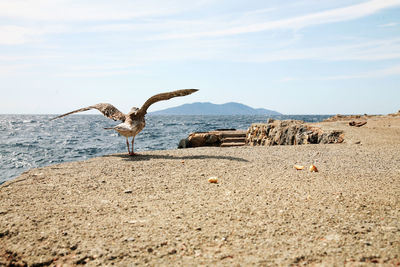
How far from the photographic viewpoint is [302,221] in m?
3.30

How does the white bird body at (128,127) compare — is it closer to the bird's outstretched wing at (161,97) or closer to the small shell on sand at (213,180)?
the bird's outstretched wing at (161,97)

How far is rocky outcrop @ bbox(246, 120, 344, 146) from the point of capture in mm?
10766

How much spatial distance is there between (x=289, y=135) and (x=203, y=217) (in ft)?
30.8

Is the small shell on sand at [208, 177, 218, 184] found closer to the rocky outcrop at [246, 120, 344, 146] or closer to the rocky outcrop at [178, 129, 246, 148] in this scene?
the rocky outcrop at [246, 120, 344, 146]

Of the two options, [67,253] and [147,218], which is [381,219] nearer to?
[147,218]

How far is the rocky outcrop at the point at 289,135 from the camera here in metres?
10.8

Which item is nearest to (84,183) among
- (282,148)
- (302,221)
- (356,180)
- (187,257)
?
(187,257)

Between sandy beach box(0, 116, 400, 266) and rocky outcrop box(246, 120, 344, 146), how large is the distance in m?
4.28

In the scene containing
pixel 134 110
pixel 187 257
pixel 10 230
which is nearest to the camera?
pixel 187 257

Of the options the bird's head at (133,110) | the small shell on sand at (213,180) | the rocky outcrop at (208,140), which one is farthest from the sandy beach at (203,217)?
the rocky outcrop at (208,140)

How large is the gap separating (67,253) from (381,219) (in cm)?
329

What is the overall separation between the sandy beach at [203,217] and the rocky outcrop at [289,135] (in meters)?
4.28

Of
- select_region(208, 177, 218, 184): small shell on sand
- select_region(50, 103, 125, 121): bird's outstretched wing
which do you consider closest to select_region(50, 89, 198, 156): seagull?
select_region(50, 103, 125, 121): bird's outstretched wing

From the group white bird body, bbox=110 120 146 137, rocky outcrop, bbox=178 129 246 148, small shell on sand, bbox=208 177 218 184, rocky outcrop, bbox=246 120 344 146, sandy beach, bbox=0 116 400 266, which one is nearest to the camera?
sandy beach, bbox=0 116 400 266
